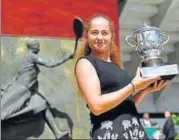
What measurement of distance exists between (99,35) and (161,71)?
226 millimetres

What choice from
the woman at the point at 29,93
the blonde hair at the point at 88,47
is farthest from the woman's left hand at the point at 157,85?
the woman at the point at 29,93

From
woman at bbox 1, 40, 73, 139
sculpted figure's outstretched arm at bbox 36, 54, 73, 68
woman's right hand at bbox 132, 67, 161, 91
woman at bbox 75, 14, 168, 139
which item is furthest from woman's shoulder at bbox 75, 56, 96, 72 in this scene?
sculpted figure's outstretched arm at bbox 36, 54, 73, 68

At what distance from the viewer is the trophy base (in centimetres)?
145

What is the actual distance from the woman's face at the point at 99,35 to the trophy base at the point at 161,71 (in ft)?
0.50

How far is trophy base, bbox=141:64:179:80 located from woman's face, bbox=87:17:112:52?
0.50 ft

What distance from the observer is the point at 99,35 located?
152 centimetres

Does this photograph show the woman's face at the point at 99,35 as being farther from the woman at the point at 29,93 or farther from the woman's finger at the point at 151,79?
the woman at the point at 29,93

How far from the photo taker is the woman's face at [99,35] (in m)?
1.52

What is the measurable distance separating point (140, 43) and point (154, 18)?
25.9 ft

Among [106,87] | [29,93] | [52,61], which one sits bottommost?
[29,93]

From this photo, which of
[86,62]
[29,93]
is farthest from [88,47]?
[29,93]

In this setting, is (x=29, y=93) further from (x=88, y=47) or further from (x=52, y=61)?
(x=88, y=47)

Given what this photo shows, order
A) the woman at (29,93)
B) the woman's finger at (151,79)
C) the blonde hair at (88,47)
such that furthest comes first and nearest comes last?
the woman at (29,93), the blonde hair at (88,47), the woman's finger at (151,79)

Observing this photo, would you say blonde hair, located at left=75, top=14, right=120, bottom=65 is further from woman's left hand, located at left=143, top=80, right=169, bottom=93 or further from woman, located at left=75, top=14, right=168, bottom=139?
woman's left hand, located at left=143, top=80, right=169, bottom=93
